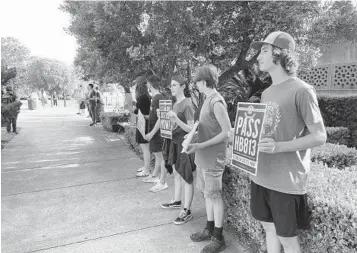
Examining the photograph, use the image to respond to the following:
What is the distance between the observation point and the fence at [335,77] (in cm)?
1013

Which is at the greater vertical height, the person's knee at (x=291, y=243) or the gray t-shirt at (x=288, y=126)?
the gray t-shirt at (x=288, y=126)

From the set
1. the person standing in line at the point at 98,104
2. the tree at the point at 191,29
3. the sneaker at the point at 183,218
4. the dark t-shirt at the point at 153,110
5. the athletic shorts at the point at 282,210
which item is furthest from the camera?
the person standing in line at the point at 98,104

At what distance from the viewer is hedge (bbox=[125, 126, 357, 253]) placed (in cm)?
208

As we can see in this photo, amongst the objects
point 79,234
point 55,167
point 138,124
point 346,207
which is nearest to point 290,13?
point 138,124

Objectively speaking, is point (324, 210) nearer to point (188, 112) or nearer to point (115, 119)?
point (188, 112)

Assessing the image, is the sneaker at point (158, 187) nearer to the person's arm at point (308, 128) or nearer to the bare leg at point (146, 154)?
the bare leg at point (146, 154)

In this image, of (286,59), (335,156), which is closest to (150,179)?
(335,156)

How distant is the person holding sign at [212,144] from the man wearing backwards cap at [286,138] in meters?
0.70

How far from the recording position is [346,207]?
6.91 feet

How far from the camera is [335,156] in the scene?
14.2 ft

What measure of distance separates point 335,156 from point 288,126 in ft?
9.12

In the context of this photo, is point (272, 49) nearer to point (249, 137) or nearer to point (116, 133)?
point (249, 137)

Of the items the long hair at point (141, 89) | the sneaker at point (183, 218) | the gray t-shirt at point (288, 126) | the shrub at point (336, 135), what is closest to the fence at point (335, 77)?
the shrub at point (336, 135)

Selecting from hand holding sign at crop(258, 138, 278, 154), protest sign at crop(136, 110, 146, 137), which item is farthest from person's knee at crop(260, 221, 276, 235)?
protest sign at crop(136, 110, 146, 137)
